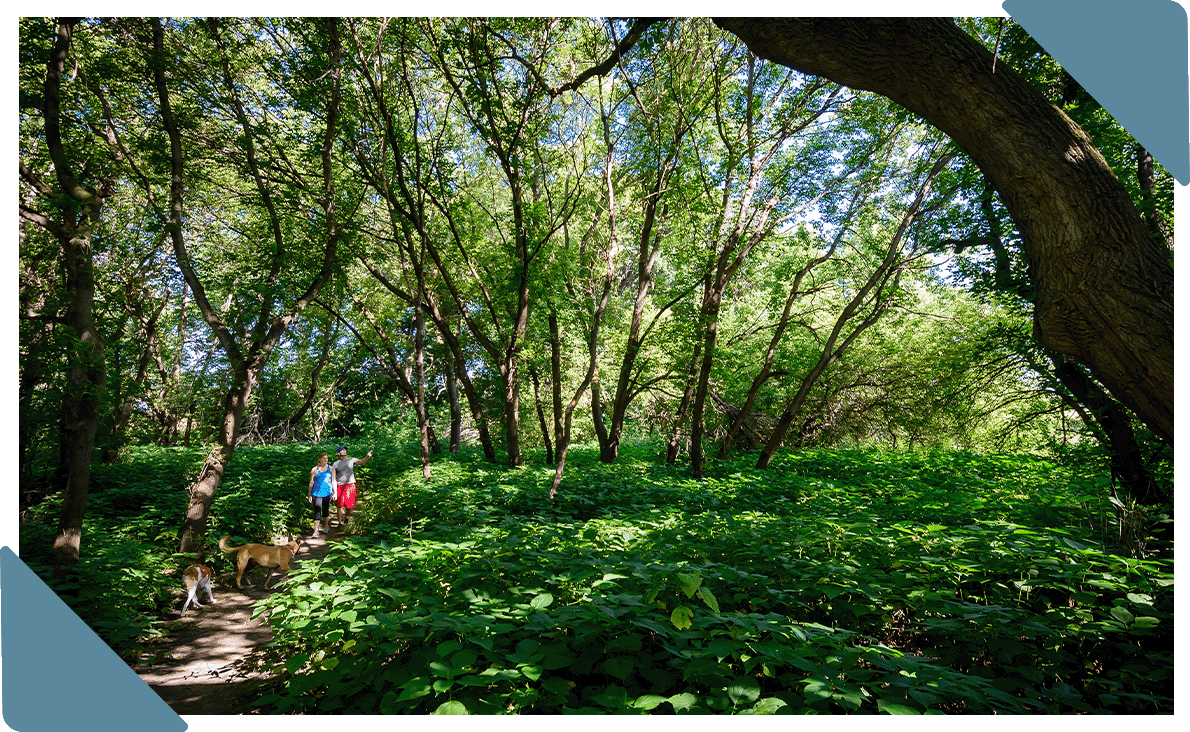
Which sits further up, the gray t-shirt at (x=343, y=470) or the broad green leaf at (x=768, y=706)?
the broad green leaf at (x=768, y=706)

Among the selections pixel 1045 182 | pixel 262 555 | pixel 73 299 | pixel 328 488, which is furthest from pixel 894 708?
pixel 328 488

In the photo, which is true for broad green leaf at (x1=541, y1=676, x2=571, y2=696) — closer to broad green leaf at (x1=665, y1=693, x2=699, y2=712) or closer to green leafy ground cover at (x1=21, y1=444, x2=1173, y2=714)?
green leafy ground cover at (x1=21, y1=444, x2=1173, y2=714)

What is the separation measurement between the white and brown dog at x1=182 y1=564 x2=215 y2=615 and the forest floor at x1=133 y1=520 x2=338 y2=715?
0.26 ft

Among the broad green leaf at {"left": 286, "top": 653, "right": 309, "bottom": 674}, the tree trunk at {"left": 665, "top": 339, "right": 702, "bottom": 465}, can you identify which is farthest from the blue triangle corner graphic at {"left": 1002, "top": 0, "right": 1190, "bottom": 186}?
the tree trunk at {"left": 665, "top": 339, "right": 702, "bottom": 465}

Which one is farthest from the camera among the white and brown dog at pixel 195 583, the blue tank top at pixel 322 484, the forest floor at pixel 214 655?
the blue tank top at pixel 322 484

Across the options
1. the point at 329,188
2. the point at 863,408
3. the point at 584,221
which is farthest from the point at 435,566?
the point at 863,408

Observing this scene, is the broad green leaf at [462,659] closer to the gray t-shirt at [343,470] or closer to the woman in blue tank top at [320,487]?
the woman in blue tank top at [320,487]

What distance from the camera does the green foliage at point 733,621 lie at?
1.75 meters

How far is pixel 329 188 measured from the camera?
260 inches

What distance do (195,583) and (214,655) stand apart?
1.36m

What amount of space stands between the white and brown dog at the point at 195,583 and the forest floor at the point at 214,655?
8cm

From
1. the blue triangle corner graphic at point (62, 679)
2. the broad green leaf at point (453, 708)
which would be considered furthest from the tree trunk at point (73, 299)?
the broad green leaf at point (453, 708)

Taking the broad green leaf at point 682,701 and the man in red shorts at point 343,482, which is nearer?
the broad green leaf at point 682,701

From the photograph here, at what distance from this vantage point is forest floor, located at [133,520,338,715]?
2.94 m
